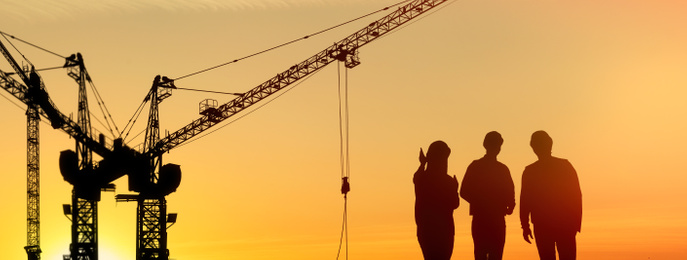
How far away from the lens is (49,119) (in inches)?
4299

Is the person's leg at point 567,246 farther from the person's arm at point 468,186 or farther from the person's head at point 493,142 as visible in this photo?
the person's head at point 493,142

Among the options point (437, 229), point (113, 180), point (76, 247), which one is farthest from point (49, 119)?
point (437, 229)

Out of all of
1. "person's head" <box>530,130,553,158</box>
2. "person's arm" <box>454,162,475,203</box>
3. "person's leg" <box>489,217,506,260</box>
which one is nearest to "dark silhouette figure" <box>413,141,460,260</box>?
"person's arm" <box>454,162,475,203</box>

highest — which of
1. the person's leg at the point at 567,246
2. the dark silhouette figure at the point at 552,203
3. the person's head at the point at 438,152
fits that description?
the person's head at the point at 438,152

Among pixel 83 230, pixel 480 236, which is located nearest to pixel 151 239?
pixel 83 230

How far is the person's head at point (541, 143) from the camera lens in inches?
654

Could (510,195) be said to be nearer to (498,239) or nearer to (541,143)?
(498,239)

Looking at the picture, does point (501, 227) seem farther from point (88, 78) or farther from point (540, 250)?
point (88, 78)

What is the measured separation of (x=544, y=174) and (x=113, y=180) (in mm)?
99675

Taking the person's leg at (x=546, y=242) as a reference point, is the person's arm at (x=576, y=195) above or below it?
above

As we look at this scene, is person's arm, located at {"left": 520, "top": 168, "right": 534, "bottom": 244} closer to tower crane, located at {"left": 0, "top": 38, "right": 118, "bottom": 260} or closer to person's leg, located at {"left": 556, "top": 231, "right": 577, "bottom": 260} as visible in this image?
person's leg, located at {"left": 556, "top": 231, "right": 577, "bottom": 260}

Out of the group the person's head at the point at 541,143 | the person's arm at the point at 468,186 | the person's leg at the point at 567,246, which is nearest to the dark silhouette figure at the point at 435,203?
the person's arm at the point at 468,186

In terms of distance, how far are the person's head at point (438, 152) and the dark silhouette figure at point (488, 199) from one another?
71 cm

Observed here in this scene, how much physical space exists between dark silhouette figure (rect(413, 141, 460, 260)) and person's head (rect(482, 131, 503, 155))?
76cm
